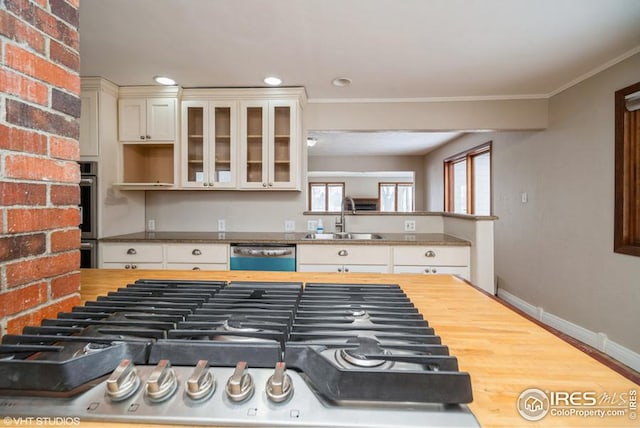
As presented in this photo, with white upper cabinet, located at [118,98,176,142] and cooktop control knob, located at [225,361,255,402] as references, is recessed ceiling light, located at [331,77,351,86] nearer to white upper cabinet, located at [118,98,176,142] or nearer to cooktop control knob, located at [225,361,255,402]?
white upper cabinet, located at [118,98,176,142]

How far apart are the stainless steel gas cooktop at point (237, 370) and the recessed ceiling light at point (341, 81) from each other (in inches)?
96.7

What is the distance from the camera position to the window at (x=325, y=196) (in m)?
9.30

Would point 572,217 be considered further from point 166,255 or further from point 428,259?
point 166,255

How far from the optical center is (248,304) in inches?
29.6

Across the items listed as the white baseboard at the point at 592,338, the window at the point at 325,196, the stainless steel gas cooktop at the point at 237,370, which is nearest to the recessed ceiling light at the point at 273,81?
the stainless steel gas cooktop at the point at 237,370

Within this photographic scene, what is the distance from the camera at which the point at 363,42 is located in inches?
83.7

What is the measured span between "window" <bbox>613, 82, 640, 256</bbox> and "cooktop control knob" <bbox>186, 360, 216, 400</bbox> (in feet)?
9.67

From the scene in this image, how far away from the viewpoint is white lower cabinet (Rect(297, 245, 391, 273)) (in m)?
2.60

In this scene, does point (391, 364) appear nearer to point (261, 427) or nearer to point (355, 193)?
point (261, 427)

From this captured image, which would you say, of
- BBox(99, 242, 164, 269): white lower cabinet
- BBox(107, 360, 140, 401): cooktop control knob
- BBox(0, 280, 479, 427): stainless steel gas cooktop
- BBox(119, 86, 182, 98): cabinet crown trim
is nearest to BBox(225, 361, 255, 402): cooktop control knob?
BBox(0, 280, 479, 427): stainless steel gas cooktop

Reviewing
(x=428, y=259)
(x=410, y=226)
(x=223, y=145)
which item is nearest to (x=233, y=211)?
(x=223, y=145)

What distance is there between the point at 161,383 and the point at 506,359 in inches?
22.9

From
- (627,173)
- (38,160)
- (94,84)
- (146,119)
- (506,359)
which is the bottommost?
(506,359)

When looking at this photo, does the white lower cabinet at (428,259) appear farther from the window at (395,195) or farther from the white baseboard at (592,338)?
the window at (395,195)
